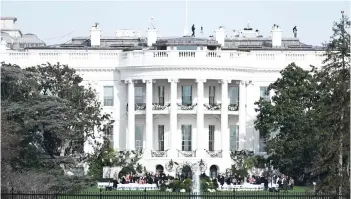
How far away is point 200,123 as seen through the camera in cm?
12875

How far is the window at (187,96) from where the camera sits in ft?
429

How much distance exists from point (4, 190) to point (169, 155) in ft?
136

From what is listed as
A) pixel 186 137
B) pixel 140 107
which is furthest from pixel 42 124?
pixel 186 137

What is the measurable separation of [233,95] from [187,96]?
361 centimetres

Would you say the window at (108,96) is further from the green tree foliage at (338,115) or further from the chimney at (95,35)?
the green tree foliage at (338,115)

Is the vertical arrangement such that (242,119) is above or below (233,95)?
below

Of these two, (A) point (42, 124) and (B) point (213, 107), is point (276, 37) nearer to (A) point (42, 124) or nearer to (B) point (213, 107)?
(B) point (213, 107)

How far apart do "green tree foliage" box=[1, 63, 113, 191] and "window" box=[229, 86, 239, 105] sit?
1307cm

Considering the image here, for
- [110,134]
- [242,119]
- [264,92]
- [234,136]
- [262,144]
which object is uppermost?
[264,92]

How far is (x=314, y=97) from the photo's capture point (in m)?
119

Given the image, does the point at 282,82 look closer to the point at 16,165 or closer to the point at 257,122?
the point at 257,122

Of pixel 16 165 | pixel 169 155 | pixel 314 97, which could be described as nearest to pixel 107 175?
pixel 169 155

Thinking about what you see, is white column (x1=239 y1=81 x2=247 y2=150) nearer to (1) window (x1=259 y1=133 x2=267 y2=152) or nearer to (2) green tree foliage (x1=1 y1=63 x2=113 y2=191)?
(1) window (x1=259 y1=133 x2=267 y2=152)

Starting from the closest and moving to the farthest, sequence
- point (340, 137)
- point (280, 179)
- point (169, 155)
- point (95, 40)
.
Result: 1. point (340, 137)
2. point (280, 179)
3. point (169, 155)
4. point (95, 40)
